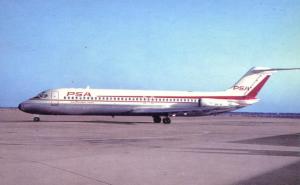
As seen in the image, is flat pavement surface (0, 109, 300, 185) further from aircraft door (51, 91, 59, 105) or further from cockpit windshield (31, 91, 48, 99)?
cockpit windshield (31, 91, 48, 99)

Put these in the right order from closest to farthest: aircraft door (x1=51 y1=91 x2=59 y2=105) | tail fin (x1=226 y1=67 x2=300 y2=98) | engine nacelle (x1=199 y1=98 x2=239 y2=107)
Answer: aircraft door (x1=51 y1=91 x2=59 y2=105) → engine nacelle (x1=199 y1=98 x2=239 y2=107) → tail fin (x1=226 y1=67 x2=300 y2=98)

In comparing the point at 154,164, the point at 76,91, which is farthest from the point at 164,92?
the point at 154,164

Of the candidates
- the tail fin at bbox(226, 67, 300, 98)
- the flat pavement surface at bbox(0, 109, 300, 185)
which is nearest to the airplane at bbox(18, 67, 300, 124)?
the tail fin at bbox(226, 67, 300, 98)

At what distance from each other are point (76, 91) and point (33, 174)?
3064cm

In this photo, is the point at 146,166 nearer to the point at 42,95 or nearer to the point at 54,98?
the point at 54,98

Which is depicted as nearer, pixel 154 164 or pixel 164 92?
pixel 154 164

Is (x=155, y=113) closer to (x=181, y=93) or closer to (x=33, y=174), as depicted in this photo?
(x=181, y=93)

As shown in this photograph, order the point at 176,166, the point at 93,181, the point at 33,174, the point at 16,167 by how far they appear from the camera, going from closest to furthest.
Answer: the point at 93,181, the point at 33,174, the point at 16,167, the point at 176,166

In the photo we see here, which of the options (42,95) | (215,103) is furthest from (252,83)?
(42,95)

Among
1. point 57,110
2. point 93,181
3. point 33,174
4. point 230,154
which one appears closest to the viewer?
point 93,181

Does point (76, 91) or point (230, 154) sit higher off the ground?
point (76, 91)

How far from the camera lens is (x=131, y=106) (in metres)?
39.5

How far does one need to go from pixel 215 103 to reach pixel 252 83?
509cm

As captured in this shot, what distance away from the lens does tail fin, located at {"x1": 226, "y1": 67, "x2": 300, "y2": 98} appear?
43.1 meters
